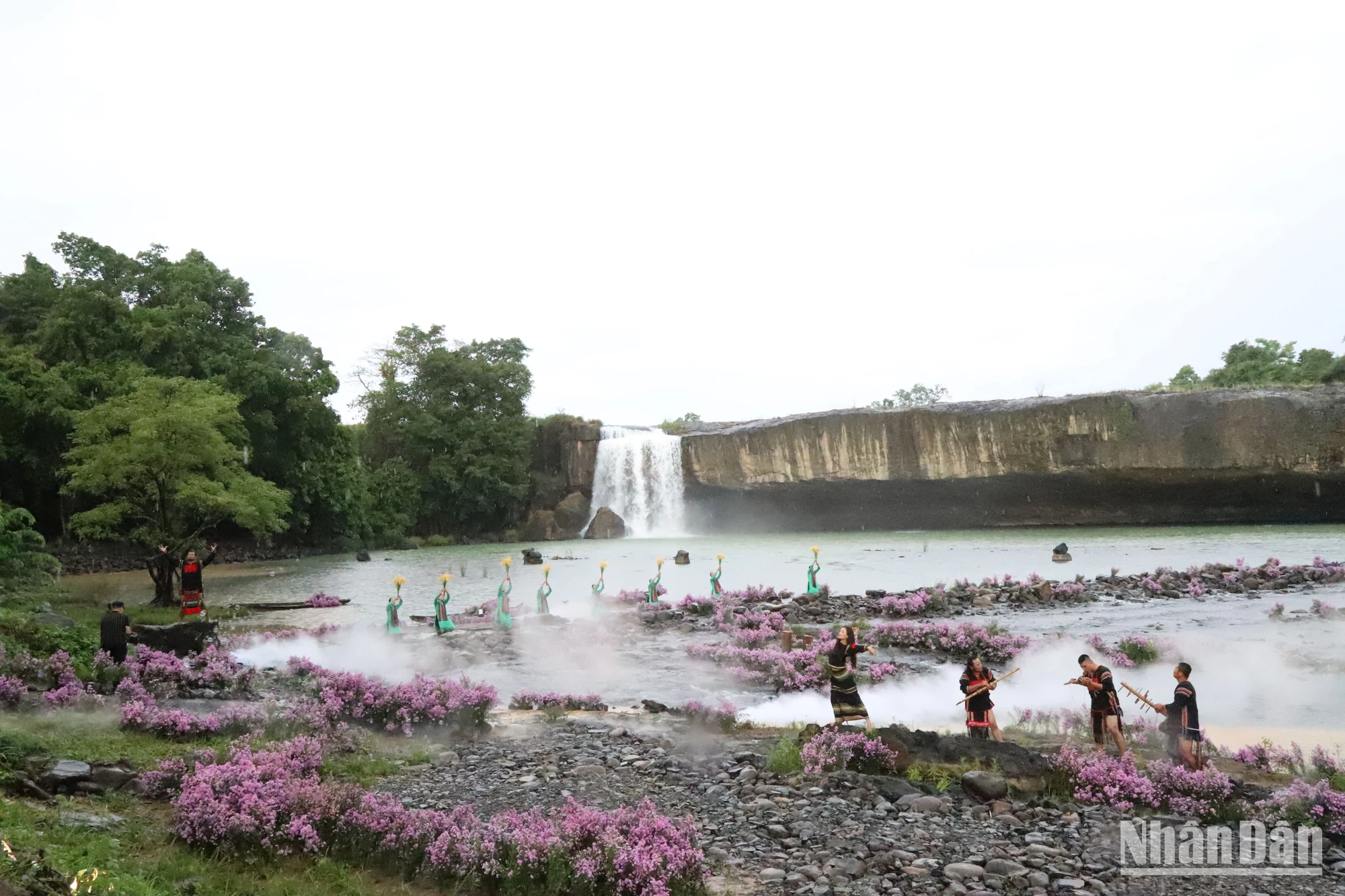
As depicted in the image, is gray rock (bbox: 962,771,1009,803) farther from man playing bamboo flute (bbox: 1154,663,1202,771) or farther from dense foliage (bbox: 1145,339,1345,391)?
dense foliage (bbox: 1145,339,1345,391)

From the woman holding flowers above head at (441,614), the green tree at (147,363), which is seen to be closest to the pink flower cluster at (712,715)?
the woman holding flowers above head at (441,614)

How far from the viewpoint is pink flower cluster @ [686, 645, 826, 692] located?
46.1 feet

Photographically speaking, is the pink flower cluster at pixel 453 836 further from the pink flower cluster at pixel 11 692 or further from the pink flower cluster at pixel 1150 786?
the pink flower cluster at pixel 11 692

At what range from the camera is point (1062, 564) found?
3122 cm

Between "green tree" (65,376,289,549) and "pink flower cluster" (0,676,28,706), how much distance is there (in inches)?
528

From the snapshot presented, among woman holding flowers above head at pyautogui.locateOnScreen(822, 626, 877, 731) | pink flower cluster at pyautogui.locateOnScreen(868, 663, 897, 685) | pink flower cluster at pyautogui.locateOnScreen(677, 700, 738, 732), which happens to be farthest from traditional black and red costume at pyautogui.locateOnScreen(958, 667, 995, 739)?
pink flower cluster at pyautogui.locateOnScreen(868, 663, 897, 685)

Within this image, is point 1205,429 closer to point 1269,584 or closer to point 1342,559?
point 1342,559

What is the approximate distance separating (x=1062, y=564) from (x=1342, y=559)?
27.0 feet

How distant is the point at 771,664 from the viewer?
1525 cm

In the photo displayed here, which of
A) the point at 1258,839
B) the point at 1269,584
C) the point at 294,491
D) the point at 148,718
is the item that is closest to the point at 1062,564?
the point at 1269,584

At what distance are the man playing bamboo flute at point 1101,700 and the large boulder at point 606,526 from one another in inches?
1872

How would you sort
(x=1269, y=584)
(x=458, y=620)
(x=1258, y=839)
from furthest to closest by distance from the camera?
1. (x=1269, y=584)
2. (x=458, y=620)
3. (x=1258, y=839)

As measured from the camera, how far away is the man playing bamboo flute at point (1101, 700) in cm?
961

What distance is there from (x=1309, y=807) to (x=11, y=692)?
1308 cm
